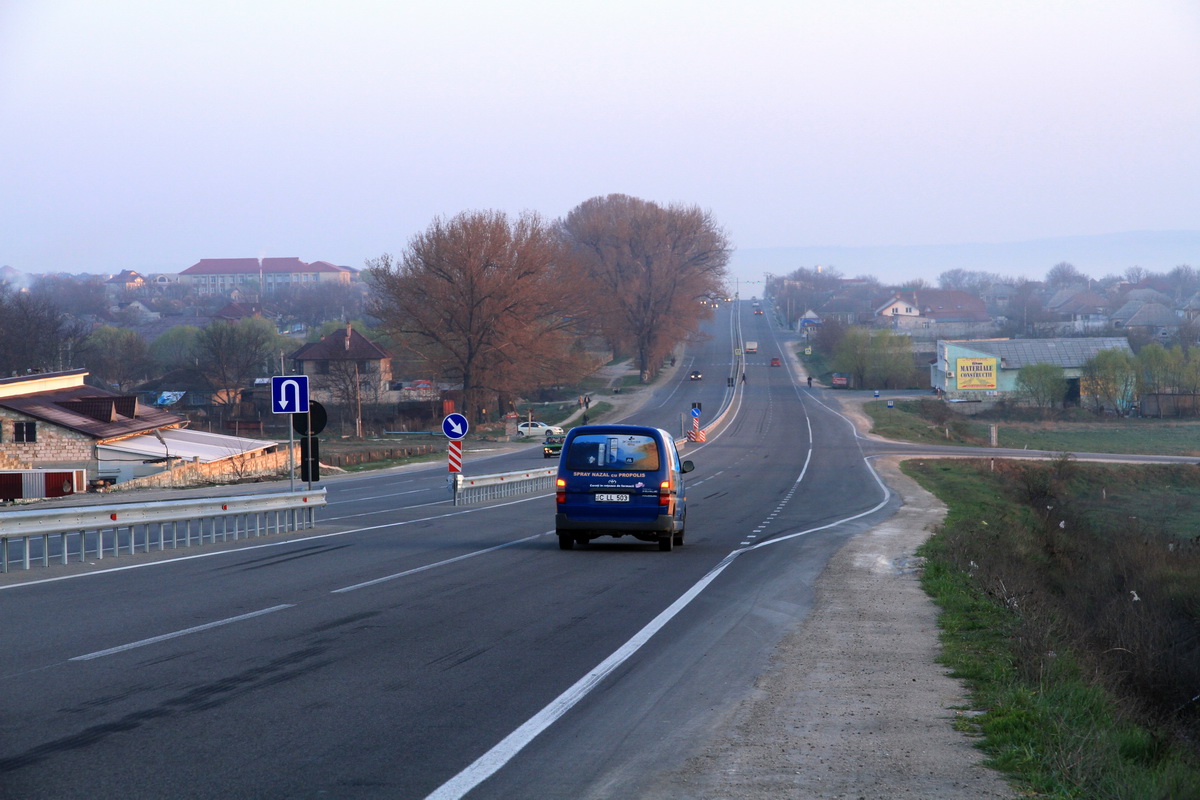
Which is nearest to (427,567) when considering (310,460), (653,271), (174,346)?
(310,460)

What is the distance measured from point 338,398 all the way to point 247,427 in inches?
370

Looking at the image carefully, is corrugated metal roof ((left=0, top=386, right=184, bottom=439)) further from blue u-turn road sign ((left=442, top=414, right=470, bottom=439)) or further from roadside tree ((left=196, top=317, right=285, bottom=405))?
roadside tree ((left=196, top=317, right=285, bottom=405))

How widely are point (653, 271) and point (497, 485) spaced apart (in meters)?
74.2

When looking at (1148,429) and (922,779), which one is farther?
(1148,429)

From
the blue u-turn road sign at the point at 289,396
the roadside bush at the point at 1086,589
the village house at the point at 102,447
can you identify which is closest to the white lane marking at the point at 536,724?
the roadside bush at the point at 1086,589

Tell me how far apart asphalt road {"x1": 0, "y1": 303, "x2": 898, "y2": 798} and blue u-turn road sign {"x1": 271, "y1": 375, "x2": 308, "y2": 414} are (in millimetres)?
2964

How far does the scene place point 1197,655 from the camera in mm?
16125

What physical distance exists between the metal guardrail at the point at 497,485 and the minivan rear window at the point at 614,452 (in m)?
10.9

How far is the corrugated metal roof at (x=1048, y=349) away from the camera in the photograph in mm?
96250

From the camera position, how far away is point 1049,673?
8188mm

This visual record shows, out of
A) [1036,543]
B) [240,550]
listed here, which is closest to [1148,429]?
[1036,543]

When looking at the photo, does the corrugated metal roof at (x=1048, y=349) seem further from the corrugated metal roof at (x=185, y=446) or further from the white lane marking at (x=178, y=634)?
the white lane marking at (x=178, y=634)

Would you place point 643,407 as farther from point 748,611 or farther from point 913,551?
point 748,611

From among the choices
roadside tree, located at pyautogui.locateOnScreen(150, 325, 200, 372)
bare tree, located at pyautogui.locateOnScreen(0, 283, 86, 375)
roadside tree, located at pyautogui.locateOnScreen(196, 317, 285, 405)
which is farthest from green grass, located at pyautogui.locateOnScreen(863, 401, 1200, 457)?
A: roadside tree, located at pyautogui.locateOnScreen(150, 325, 200, 372)
